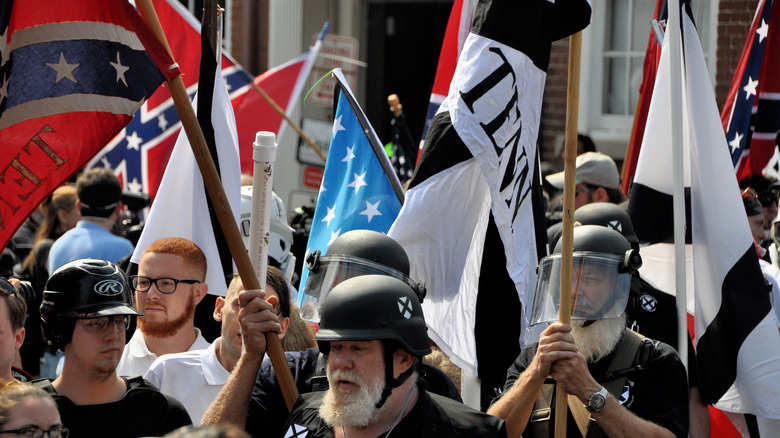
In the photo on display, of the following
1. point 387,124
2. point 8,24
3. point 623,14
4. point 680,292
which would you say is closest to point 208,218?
point 8,24

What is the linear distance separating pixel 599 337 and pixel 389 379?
1.10 m

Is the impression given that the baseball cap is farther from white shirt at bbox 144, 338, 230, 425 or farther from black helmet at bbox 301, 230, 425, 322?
white shirt at bbox 144, 338, 230, 425

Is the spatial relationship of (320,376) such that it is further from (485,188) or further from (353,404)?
(485,188)

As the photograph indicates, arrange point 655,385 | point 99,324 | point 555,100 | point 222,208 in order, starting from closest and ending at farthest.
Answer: point 222,208
point 99,324
point 655,385
point 555,100

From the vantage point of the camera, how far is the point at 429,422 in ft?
10.9

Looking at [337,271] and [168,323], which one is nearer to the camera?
[337,271]

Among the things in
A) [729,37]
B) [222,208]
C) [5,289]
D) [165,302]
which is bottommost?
[165,302]

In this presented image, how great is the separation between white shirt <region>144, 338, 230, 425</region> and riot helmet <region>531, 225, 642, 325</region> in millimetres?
1223

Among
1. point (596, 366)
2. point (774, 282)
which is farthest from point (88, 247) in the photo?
point (774, 282)

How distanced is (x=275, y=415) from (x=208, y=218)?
2.01m

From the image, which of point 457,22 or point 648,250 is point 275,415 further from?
point 457,22

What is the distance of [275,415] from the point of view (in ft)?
12.4

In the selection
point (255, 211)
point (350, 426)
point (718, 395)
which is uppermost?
point (255, 211)

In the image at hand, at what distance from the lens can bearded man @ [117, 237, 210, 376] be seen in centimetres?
482
